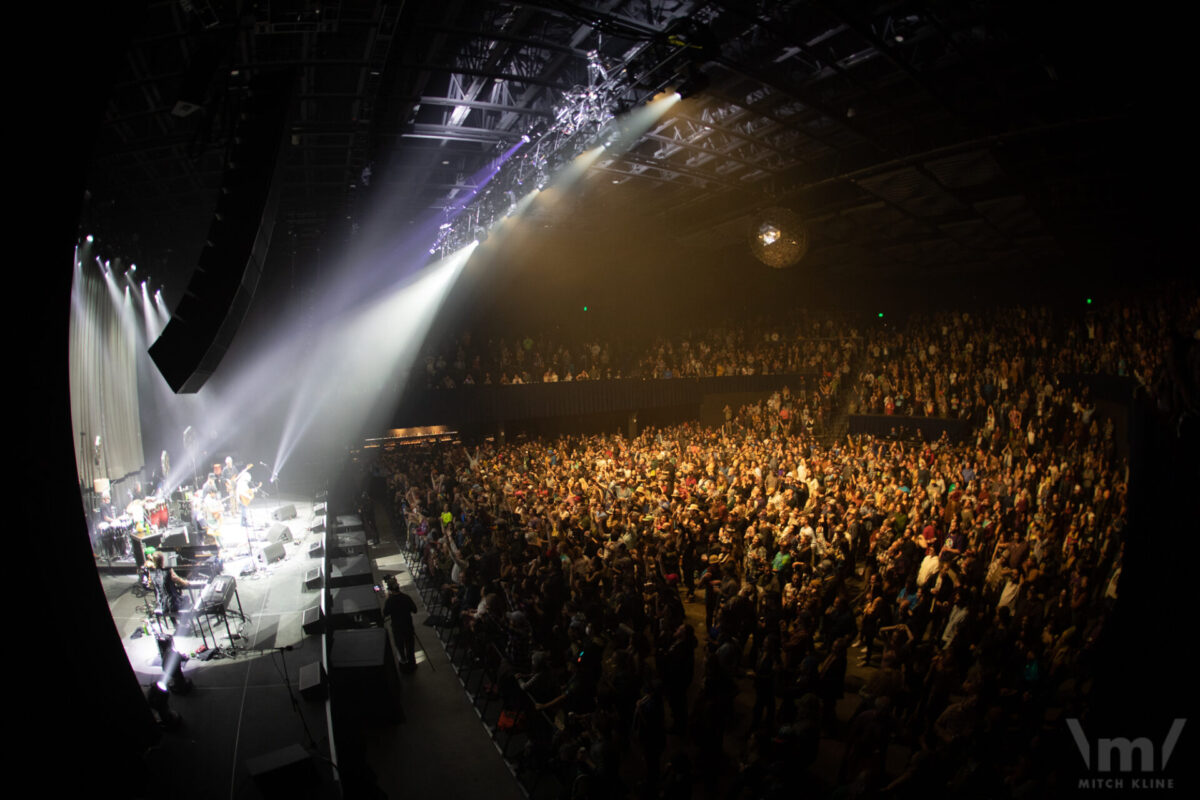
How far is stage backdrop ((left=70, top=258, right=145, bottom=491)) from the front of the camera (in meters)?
11.7

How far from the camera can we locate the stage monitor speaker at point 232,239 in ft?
16.1

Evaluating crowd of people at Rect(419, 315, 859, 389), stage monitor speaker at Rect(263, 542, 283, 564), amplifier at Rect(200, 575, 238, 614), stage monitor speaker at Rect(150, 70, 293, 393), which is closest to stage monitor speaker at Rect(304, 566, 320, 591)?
amplifier at Rect(200, 575, 238, 614)

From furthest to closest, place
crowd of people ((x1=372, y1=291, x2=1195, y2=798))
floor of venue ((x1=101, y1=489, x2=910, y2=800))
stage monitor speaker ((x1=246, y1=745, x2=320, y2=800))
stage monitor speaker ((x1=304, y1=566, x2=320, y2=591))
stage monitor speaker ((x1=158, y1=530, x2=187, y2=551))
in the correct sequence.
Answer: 1. stage monitor speaker ((x1=158, y1=530, x2=187, y2=551))
2. stage monitor speaker ((x1=304, y1=566, x2=320, y2=591))
3. floor of venue ((x1=101, y1=489, x2=910, y2=800))
4. stage monitor speaker ((x1=246, y1=745, x2=320, y2=800))
5. crowd of people ((x1=372, y1=291, x2=1195, y2=798))

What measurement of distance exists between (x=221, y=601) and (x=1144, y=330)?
64.0 feet

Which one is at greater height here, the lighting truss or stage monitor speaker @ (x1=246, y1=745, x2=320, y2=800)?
the lighting truss

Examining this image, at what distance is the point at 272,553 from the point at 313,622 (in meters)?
3.84

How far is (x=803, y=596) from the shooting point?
270 inches

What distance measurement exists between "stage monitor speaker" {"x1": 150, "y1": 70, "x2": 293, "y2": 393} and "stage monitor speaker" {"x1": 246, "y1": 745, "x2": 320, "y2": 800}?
309 cm

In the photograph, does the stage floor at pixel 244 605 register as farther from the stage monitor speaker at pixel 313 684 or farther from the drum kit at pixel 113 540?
the stage monitor speaker at pixel 313 684

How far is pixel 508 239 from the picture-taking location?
20.2 meters

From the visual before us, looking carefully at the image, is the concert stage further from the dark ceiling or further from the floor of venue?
the dark ceiling

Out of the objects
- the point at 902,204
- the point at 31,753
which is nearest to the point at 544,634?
the point at 31,753

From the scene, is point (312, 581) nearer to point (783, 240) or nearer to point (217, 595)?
point (217, 595)

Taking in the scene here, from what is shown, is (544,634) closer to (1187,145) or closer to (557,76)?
(557,76)
